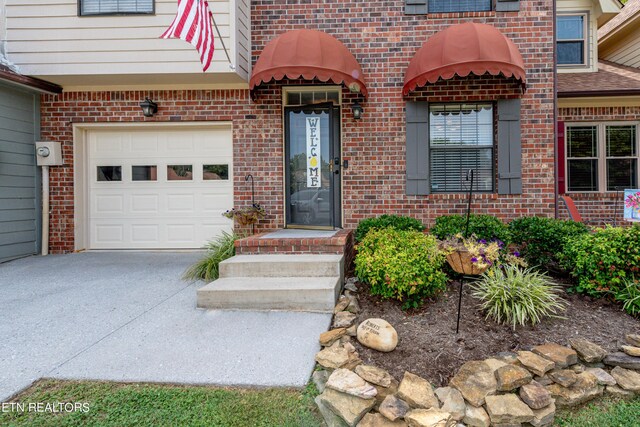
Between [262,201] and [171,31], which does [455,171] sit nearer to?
[262,201]

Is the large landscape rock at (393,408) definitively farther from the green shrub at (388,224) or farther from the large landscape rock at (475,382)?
the green shrub at (388,224)

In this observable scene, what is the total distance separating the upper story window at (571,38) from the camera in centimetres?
792

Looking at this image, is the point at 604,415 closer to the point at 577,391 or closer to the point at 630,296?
the point at 577,391

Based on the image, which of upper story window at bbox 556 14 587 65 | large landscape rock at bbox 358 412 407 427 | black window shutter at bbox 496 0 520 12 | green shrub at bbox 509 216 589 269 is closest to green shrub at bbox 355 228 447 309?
large landscape rock at bbox 358 412 407 427

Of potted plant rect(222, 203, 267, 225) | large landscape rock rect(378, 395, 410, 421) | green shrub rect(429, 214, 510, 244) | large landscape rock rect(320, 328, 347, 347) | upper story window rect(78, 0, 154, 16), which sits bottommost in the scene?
large landscape rock rect(378, 395, 410, 421)

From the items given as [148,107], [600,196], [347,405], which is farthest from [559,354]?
[600,196]

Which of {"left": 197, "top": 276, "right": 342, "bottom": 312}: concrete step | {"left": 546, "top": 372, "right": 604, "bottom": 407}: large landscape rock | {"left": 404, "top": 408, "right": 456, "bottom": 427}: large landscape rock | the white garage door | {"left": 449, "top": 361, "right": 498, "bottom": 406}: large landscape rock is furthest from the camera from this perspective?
the white garage door

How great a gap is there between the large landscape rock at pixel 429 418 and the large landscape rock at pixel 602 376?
1.26 metres

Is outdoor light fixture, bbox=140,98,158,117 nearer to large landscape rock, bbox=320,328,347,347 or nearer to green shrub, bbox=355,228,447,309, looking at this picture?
green shrub, bbox=355,228,447,309

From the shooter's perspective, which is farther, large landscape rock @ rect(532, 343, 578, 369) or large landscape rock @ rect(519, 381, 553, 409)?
large landscape rock @ rect(532, 343, 578, 369)

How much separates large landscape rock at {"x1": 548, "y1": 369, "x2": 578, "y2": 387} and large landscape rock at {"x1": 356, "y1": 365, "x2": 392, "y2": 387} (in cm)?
116

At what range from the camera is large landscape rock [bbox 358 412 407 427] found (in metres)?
1.97

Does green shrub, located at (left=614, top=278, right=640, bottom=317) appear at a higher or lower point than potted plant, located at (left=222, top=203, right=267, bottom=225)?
lower

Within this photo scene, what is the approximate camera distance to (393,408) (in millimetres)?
2016
